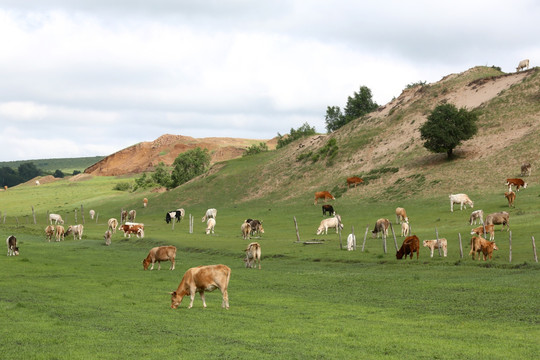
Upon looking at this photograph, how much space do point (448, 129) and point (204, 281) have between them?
6559cm

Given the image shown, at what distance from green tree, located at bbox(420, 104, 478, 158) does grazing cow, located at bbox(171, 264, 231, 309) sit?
6432cm

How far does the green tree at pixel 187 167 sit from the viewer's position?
5197 inches

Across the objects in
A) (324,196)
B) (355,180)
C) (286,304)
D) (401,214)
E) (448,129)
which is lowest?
(286,304)

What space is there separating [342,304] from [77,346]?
1093 cm

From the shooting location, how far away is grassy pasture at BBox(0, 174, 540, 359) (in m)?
14.3

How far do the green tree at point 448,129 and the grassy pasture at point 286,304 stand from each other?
2909 centimetres

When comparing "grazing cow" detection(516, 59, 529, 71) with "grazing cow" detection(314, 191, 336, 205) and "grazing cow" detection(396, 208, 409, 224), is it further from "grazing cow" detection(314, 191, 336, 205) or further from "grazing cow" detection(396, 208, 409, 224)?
"grazing cow" detection(396, 208, 409, 224)

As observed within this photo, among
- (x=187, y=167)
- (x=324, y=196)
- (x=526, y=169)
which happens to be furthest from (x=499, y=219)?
(x=187, y=167)

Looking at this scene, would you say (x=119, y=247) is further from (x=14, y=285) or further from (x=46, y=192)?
(x=46, y=192)

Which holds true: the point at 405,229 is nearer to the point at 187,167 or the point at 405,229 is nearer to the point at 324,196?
the point at 324,196

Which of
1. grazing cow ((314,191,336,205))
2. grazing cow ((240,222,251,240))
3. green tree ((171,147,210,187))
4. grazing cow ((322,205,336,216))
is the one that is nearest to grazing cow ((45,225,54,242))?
grazing cow ((240,222,251,240))

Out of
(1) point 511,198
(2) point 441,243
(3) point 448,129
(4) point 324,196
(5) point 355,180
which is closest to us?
(2) point 441,243

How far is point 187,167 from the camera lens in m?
134

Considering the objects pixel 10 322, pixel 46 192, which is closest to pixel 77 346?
pixel 10 322
